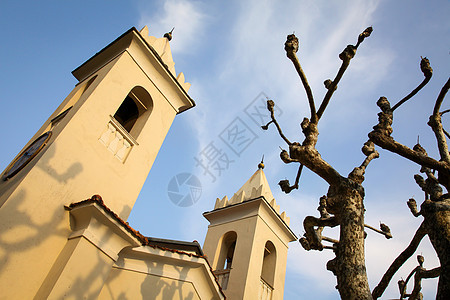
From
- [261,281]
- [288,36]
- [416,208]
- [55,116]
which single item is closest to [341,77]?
[288,36]

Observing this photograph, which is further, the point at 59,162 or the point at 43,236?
the point at 59,162

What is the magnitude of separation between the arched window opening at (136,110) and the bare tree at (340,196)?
4.27m

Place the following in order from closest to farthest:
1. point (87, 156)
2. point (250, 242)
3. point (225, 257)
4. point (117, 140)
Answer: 1. point (87, 156)
2. point (117, 140)
3. point (250, 242)
4. point (225, 257)

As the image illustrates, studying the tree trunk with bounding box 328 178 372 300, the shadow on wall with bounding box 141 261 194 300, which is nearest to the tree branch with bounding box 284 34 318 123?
the tree trunk with bounding box 328 178 372 300

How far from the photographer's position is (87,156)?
725 centimetres

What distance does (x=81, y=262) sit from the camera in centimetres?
573

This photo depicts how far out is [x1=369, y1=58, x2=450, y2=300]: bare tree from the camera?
13.2 ft

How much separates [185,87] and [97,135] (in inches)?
167

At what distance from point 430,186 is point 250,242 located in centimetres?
726

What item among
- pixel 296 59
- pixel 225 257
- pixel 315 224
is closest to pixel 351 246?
pixel 315 224

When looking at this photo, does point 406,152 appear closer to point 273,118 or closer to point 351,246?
point 351,246

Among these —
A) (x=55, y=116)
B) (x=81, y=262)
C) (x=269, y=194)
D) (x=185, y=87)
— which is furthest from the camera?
(x=269, y=194)

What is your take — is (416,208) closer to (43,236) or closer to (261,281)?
(261,281)

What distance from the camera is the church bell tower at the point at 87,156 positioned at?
5566mm
